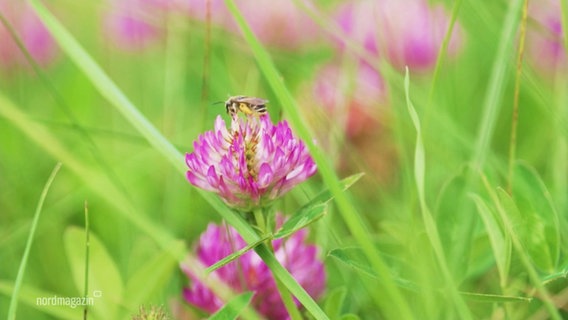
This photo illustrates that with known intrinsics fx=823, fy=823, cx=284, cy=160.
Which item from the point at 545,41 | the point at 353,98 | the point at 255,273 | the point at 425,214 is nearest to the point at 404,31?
the point at 545,41

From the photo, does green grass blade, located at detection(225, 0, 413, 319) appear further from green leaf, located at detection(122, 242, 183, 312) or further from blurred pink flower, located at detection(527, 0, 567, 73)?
blurred pink flower, located at detection(527, 0, 567, 73)

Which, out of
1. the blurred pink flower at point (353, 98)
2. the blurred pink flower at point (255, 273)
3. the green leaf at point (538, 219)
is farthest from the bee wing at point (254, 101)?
the blurred pink flower at point (353, 98)

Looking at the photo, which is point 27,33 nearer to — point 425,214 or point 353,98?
point 353,98

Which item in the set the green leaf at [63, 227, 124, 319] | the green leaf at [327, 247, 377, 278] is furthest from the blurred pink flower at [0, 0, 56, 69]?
the green leaf at [327, 247, 377, 278]

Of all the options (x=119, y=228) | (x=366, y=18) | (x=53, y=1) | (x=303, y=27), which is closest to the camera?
(x=119, y=228)

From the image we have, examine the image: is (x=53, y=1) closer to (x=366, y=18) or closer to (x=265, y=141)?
(x=366, y=18)

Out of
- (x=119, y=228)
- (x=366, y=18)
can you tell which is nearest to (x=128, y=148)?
(x=119, y=228)
